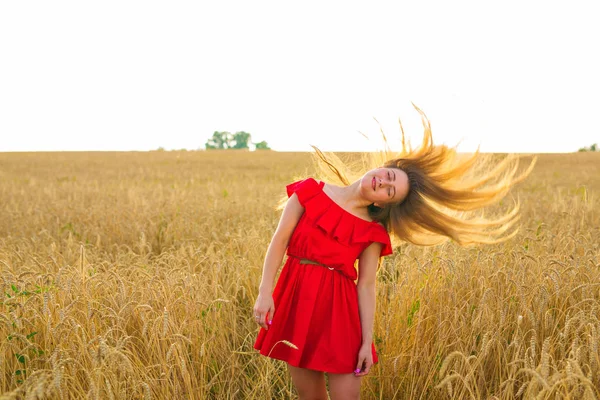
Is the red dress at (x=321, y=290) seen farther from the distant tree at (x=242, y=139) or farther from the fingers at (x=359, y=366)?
the distant tree at (x=242, y=139)

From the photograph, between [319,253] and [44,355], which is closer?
[319,253]

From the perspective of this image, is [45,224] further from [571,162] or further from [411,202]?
[571,162]

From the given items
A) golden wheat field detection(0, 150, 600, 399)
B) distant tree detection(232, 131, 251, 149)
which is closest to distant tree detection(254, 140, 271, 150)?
distant tree detection(232, 131, 251, 149)

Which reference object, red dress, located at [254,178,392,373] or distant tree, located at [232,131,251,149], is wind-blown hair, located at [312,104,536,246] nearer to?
red dress, located at [254,178,392,373]

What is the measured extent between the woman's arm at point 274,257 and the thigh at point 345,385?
42 cm

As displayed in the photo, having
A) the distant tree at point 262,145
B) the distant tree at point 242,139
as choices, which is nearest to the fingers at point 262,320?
the distant tree at point 262,145

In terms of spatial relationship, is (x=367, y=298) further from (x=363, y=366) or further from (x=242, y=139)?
(x=242, y=139)

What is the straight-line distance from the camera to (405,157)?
294 centimetres

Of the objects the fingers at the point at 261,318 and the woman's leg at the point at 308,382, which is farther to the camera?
the woman's leg at the point at 308,382

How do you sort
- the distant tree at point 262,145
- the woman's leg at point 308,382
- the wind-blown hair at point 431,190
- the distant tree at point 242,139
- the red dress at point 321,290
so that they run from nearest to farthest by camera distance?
the red dress at point 321,290
the woman's leg at point 308,382
the wind-blown hair at point 431,190
the distant tree at point 262,145
the distant tree at point 242,139

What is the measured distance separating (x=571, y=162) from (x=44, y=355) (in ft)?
89.3

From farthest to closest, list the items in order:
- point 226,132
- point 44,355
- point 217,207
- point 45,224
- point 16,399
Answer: point 226,132 < point 217,207 < point 45,224 < point 44,355 < point 16,399

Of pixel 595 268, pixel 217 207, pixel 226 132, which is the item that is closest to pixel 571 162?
pixel 217 207

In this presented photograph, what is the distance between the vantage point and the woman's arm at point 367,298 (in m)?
2.49
